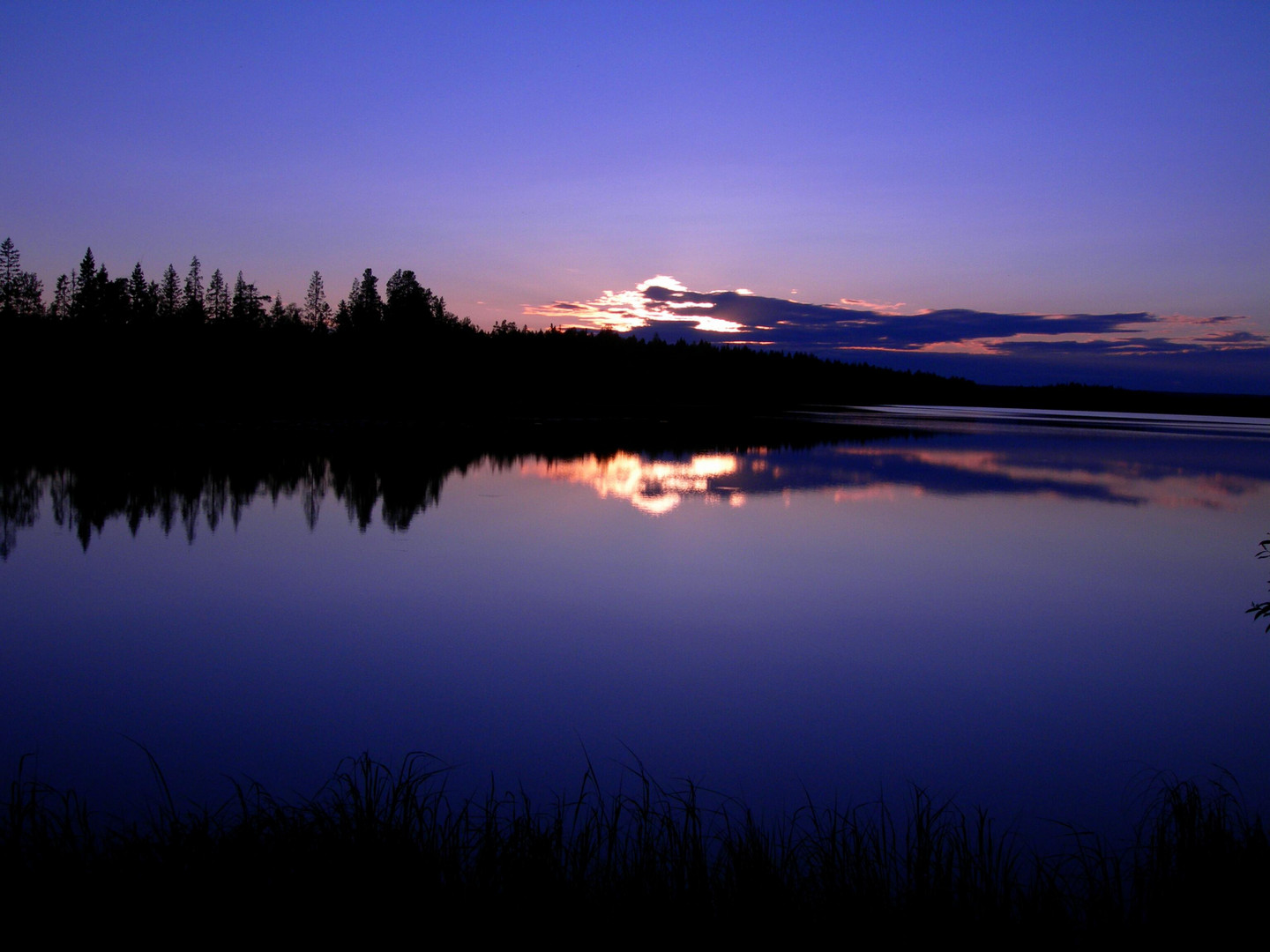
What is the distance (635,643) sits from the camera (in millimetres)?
8539

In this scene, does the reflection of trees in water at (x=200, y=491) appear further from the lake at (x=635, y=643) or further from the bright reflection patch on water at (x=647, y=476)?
the bright reflection patch on water at (x=647, y=476)

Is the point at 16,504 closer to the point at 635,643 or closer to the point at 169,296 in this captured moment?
the point at 635,643

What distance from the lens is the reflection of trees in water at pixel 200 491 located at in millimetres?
14297

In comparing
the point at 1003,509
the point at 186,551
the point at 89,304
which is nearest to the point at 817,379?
the point at 89,304

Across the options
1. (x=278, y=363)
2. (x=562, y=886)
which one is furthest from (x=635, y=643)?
(x=278, y=363)

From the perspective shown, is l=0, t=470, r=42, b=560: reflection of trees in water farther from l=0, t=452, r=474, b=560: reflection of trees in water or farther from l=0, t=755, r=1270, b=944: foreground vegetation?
l=0, t=755, r=1270, b=944: foreground vegetation

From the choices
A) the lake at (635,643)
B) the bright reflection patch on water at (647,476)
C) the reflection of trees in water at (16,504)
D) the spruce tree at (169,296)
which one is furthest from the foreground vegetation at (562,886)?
the spruce tree at (169,296)

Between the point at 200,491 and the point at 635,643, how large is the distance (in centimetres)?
1291

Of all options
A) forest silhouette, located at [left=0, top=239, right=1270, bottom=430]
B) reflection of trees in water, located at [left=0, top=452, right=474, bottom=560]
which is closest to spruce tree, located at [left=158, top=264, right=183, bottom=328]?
Answer: forest silhouette, located at [left=0, top=239, right=1270, bottom=430]

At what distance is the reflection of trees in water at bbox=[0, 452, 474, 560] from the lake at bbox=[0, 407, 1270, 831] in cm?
15

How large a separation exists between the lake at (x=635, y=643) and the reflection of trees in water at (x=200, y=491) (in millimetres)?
147

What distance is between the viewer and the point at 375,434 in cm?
3438

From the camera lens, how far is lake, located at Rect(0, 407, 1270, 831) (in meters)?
5.88

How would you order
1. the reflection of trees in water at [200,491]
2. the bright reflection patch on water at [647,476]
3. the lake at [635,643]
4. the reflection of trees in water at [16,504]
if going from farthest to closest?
the bright reflection patch on water at [647,476], the reflection of trees in water at [200,491], the reflection of trees in water at [16,504], the lake at [635,643]
